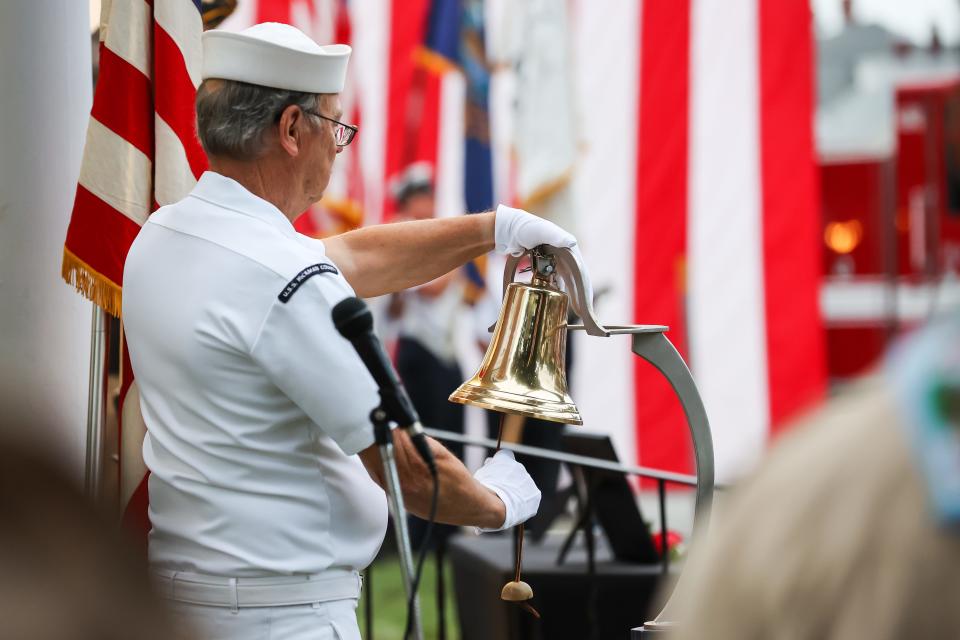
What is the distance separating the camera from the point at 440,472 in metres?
1.94

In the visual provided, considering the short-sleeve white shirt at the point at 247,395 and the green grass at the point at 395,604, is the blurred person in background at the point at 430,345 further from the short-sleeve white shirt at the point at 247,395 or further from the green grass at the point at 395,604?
the short-sleeve white shirt at the point at 247,395

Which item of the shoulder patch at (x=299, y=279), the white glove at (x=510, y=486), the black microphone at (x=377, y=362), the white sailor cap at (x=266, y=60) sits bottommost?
the white glove at (x=510, y=486)

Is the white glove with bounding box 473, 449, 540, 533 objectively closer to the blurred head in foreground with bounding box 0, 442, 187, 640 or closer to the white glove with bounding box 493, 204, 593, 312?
the white glove with bounding box 493, 204, 593, 312

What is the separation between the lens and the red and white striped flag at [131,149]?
247 centimetres

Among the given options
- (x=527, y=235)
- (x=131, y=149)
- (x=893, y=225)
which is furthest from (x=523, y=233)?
(x=893, y=225)

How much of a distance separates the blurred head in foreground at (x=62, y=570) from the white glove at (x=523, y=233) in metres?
1.44

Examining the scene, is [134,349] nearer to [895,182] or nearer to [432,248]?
[432,248]

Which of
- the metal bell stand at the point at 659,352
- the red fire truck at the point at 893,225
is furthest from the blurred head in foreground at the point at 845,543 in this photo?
the red fire truck at the point at 893,225

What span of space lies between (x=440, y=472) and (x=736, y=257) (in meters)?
6.55

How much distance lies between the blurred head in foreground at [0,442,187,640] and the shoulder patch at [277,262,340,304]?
3.39 feet

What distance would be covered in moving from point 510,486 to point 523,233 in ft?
1.61

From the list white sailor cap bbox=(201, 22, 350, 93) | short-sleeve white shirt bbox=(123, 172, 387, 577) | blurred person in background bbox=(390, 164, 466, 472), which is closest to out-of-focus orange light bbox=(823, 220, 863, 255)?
blurred person in background bbox=(390, 164, 466, 472)

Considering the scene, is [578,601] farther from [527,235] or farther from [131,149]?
[131,149]

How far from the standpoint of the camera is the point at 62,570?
2.57 ft
